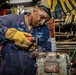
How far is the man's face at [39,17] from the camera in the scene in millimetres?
2061

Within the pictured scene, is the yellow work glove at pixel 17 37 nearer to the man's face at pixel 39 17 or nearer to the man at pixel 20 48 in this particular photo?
the man at pixel 20 48

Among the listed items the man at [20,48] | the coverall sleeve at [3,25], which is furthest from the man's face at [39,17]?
the coverall sleeve at [3,25]

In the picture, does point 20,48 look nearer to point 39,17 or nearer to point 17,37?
point 17,37

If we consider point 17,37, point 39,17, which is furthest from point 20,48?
point 39,17

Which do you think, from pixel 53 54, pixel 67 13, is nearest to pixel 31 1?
pixel 67 13

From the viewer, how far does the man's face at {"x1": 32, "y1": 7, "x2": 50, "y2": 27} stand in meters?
2.06

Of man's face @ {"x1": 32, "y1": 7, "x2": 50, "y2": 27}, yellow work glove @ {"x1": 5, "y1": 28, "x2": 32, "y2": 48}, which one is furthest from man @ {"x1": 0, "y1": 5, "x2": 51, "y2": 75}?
yellow work glove @ {"x1": 5, "y1": 28, "x2": 32, "y2": 48}

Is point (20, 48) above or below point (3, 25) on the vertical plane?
below

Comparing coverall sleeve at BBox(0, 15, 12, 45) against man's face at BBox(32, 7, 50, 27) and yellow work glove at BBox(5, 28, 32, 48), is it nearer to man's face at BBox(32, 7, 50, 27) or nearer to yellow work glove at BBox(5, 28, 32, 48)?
yellow work glove at BBox(5, 28, 32, 48)

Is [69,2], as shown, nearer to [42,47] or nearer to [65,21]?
[65,21]

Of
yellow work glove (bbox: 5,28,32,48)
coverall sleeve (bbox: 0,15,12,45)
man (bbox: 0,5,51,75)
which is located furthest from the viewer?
man (bbox: 0,5,51,75)

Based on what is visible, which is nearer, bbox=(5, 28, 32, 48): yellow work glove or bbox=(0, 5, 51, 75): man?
bbox=(5, 28, 32, 48): yellow work glove

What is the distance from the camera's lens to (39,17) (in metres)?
2.06

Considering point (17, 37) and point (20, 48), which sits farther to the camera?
point (20, 48)
